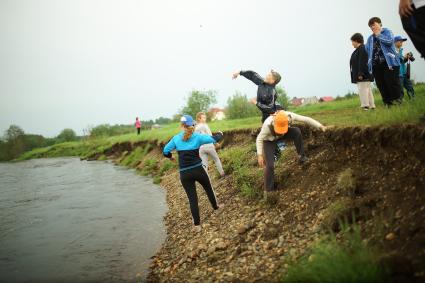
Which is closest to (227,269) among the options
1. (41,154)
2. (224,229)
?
(224,229)

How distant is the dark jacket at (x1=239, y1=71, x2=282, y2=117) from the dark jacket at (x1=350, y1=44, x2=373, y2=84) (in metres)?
2.67

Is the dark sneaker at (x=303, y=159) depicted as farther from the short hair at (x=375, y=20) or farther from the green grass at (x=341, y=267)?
the short hair at (x=375, y=20)

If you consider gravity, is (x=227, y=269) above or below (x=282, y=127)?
below

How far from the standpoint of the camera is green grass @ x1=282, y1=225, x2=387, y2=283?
341cm

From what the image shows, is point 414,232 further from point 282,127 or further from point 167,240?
point 167,240

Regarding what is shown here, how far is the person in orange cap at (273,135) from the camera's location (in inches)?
261

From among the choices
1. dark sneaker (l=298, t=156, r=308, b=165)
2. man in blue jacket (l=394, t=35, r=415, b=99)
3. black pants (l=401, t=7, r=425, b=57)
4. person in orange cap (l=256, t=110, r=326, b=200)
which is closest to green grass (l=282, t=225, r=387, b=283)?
person in orange cap (l=256, t=110, r=326, b=200)

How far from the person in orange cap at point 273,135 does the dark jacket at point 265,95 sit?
3.94 feet

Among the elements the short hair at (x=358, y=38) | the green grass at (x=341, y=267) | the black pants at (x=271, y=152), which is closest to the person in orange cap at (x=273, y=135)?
the black pants at (x=271, y=152)

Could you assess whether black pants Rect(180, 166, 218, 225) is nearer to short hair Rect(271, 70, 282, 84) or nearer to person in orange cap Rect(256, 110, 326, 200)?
person in orange cap Rect(256, 110, 326, 200)

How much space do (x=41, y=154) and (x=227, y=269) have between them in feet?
253

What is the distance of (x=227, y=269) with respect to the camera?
562cm

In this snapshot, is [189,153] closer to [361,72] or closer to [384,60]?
[361,72]

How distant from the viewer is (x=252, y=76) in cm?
838
